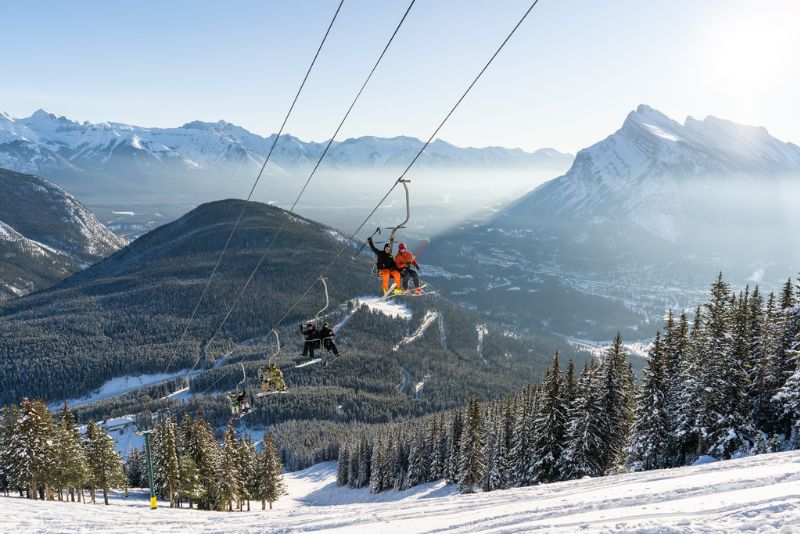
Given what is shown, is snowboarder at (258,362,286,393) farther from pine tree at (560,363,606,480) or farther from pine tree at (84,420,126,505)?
pine tree at (84,420,126,505)

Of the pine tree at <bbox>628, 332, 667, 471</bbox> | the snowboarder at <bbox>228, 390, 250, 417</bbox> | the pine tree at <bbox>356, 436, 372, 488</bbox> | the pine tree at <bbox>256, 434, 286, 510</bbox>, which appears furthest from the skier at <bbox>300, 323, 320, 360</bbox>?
the pine tree at <bbox>356, 436, 372, 488</bbox>

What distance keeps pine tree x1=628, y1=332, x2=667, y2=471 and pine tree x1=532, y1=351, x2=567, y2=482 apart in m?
5.52

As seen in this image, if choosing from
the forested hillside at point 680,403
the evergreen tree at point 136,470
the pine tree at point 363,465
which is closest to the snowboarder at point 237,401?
the forested hillside at point 680,403

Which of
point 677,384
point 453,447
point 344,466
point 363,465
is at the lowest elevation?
point 344,466

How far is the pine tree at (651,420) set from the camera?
125 ft

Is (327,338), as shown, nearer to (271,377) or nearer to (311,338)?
(311,338)

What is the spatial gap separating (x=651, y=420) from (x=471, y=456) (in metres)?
22.7

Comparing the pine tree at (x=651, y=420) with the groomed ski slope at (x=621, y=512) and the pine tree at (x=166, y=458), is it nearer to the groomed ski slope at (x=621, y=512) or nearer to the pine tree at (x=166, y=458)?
the groomed ski slope at (x=621, y=512)

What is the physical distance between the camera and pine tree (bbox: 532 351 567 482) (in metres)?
41.2

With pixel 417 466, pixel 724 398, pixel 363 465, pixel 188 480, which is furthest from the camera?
pixel 363 465

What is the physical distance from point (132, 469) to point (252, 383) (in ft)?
397

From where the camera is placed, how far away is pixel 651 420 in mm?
38312

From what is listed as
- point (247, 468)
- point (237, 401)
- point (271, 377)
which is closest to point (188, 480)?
point (247, 468)

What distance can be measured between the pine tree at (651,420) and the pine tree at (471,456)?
19.1m
